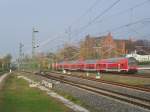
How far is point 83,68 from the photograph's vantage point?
278 feet

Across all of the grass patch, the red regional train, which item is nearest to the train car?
the red regional train

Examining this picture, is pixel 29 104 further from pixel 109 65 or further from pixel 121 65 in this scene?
pixel 109 65

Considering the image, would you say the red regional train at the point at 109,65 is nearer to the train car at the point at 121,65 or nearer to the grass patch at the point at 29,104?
the train car at the point at 121,65

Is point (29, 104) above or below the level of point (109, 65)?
below

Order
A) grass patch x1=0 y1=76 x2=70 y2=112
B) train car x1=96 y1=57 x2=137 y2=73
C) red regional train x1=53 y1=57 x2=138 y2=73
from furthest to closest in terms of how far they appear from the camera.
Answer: red regional train x1=53 y1=57 x2=138 y2=73, train car x1=96 y1=57 x2=137 y2=73, grass patch x1=0 y1=76 x2=70 y2=112

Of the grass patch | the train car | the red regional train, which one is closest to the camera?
the grass patch

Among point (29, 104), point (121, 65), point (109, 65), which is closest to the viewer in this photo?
point (29, 104)

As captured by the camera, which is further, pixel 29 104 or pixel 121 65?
pixel 121 65

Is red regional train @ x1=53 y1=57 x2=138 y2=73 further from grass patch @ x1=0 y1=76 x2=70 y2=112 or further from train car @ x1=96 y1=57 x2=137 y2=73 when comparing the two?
grass patch @ x1=0 y1=76 x2=70 y2=112

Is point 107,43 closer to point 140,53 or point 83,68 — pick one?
point 140,53

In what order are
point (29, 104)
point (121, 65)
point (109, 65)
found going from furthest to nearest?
point (109, 65) < point (121, 65) < point (29, 104)

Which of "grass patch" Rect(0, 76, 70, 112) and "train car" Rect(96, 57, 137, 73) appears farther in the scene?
"train car" Rect(96, 57, 137, 73)

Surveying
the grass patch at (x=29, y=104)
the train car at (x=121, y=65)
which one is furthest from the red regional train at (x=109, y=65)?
the grass patch at (x=29, y=104)

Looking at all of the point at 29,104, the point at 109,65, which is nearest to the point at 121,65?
the point at 109,65
